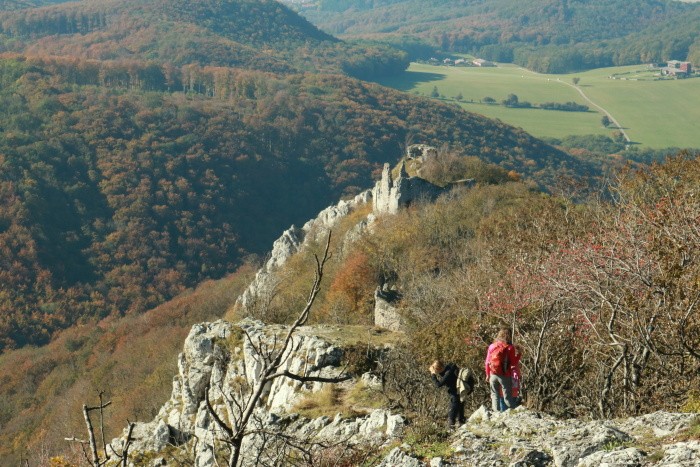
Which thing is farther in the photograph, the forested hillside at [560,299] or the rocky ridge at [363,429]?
the forested hillside at [560,299]

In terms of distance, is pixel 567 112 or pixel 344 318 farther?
pixel 567 112

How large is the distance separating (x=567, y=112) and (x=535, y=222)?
144808 mm

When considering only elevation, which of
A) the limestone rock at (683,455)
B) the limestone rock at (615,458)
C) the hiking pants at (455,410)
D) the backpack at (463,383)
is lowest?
the hiking pants at (455,410)

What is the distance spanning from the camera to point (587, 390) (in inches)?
570

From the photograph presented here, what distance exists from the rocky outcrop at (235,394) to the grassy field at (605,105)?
12057 cm

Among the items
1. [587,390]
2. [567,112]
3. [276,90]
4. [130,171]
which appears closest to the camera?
[587,390]

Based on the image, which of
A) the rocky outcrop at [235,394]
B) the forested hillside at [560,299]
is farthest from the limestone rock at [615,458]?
the rocky outcrop at [235,394]

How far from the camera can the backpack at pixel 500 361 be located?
12594 mm

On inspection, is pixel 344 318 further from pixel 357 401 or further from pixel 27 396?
pixel 27 396

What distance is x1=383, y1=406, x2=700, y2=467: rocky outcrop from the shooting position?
8138 millimetres

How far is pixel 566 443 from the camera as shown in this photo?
30.2 feet

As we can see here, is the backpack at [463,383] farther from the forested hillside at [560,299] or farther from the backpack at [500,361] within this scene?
the backpack at [500,361]

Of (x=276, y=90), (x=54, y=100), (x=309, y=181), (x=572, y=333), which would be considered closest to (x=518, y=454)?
(x=572, y=333)

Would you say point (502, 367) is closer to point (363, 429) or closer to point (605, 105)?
point (363, 429)
